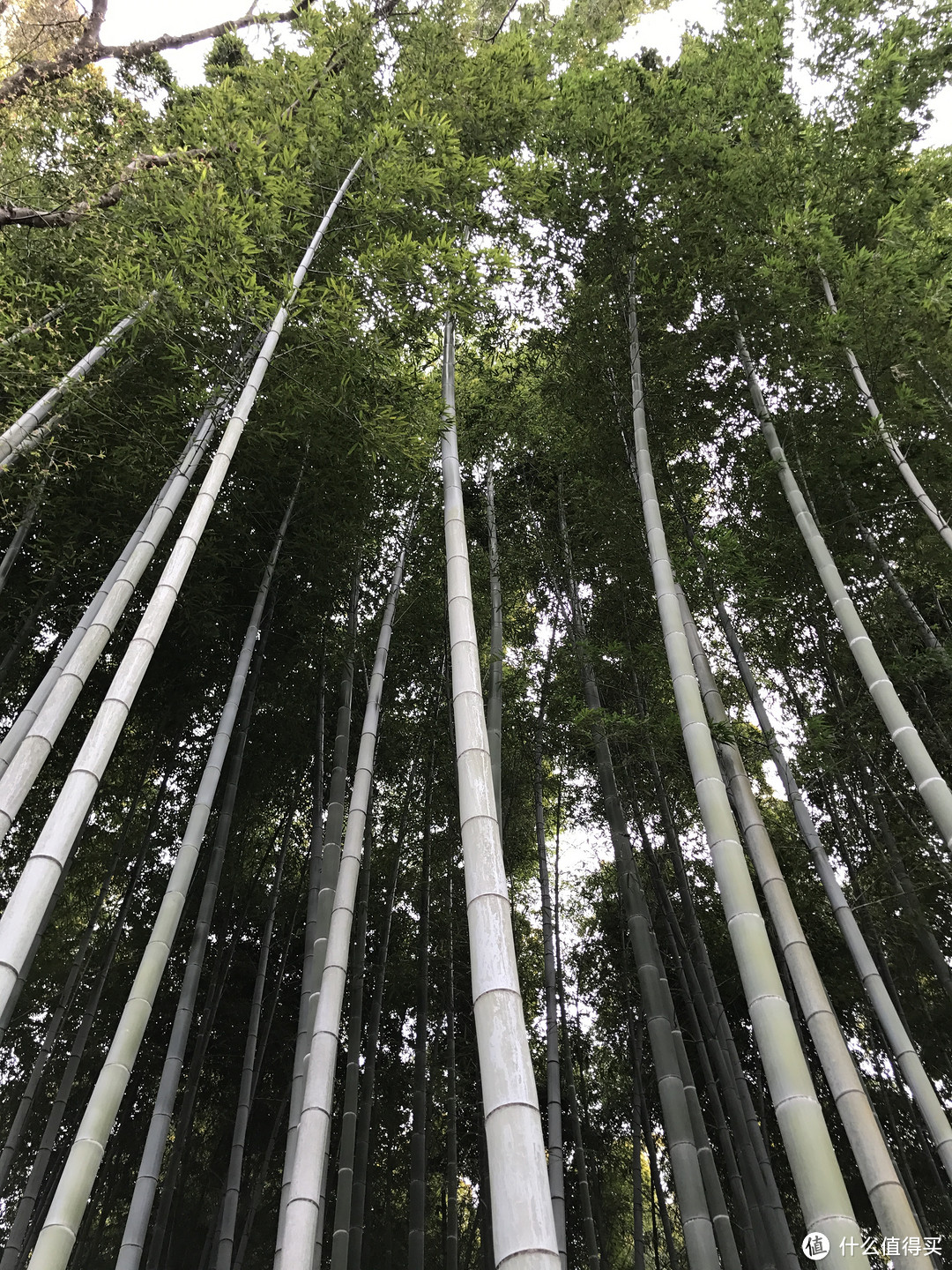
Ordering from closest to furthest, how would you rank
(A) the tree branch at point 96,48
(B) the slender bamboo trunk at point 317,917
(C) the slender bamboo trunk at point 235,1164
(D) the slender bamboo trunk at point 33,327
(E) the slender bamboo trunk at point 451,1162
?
(B) the slender bamboo trunk at point 317,917 < (D) the slender bamboo trunk at point 33,327 < (A) the tree branch at point 96,48 < (C) the slender bamboo trunk at point 235,1164 < (E) the slender bamboo trunk at point 451,1162

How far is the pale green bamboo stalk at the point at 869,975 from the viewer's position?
3045 millimetres

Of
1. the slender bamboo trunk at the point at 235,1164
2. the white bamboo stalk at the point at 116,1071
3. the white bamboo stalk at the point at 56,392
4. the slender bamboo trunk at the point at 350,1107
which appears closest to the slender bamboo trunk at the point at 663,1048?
the slender bamboo trunk at the point at 350,1107

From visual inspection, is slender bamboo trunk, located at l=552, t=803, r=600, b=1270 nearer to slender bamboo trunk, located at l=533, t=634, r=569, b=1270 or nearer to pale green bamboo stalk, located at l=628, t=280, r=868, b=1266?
slender bamboo trunk, located at l=533, t=634, r=569, b=1270

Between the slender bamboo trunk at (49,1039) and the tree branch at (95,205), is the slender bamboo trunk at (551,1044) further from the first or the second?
the tree branch at (95,205)

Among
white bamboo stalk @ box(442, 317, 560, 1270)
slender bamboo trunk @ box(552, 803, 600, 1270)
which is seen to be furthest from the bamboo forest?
slender bamboo trunk @ box(552, 803, 600, 1270)

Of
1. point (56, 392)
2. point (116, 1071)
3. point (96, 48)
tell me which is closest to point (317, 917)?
point (116, 1071)

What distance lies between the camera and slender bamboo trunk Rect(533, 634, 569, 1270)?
11.9ft

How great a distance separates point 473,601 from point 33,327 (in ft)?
9.25

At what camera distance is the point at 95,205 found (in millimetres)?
3711

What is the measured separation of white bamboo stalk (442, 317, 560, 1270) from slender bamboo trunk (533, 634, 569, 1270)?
227 cm

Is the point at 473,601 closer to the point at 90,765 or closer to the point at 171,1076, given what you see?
the point at 171,1076

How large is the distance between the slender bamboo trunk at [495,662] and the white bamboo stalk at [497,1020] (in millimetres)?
1172

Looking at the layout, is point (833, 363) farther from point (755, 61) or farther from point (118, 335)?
point (118, 335)

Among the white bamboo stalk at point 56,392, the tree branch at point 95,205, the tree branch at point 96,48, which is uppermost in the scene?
the tree branch at point 96,48
